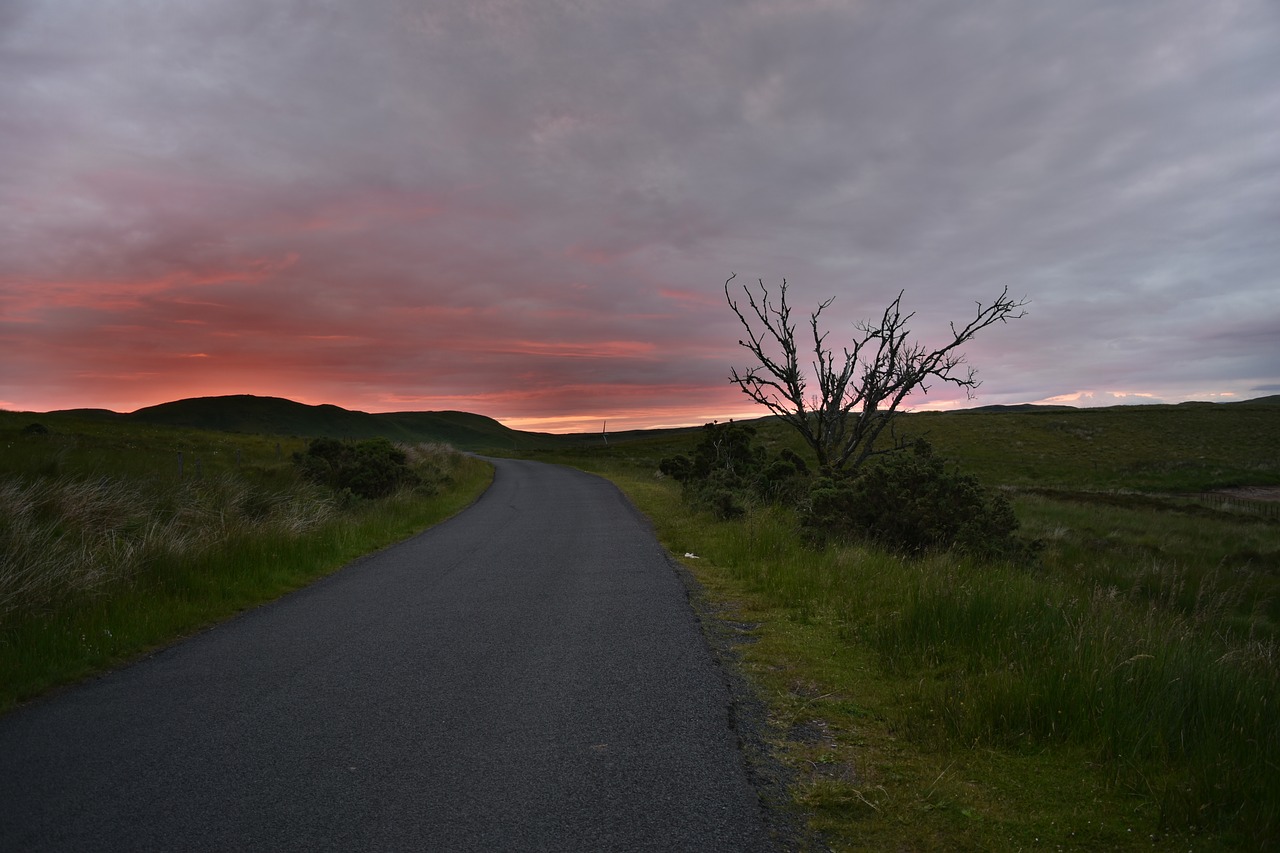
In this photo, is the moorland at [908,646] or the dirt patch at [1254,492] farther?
the dirt patch at [1254,492]

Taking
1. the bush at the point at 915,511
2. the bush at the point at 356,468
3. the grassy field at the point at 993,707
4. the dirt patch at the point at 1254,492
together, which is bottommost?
the dirt patch at the point at 1254,492

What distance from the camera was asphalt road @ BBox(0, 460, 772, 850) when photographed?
133 inches

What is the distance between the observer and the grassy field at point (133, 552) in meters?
6.55

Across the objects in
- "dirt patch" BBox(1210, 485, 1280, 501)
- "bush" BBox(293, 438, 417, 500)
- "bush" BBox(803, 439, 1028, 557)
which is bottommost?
"dirt patch" BBox(1210, 485, 1280, 501)

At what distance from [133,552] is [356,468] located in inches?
587

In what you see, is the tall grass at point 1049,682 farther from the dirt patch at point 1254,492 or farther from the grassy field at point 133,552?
the dirt patch at point 1254,492

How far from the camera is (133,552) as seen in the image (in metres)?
9.13

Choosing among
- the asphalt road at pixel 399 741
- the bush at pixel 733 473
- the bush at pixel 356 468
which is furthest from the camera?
the bush at pixel 356 468

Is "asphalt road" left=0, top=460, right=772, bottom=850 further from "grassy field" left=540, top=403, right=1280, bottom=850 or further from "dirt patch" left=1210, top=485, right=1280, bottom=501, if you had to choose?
"dirt patch" left=1210, top=485, right=1280, bottom=501

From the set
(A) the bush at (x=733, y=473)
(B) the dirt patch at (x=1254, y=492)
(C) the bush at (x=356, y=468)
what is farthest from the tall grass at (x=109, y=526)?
(B) the dirt patch at (x=1254, y=492)

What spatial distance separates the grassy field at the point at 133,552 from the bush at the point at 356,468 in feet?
13.9

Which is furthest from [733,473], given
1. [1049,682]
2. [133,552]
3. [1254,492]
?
[1254,492]

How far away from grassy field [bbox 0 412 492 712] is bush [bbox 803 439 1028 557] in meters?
9.14

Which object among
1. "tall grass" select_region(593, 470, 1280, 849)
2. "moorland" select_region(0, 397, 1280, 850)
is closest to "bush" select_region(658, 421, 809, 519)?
"moorland" select_region(0, 397, 1280, 850)
